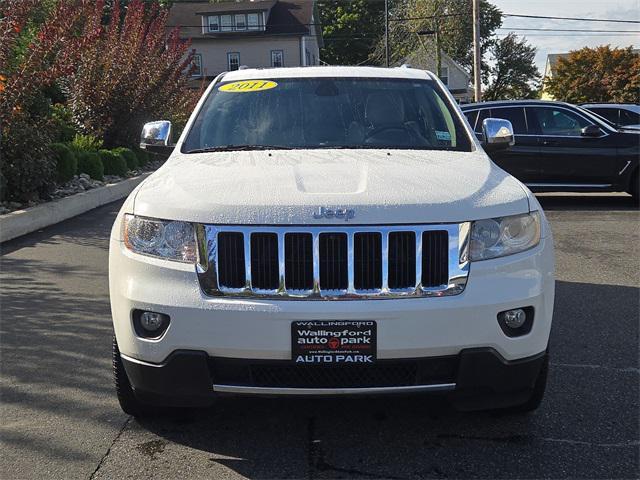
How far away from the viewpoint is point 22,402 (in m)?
4.05

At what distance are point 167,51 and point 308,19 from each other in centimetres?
3545

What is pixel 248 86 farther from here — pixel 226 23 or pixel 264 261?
pixel 226 23

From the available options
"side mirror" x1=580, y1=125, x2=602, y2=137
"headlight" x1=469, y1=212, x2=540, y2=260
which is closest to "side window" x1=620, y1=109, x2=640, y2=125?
"side mirror" x1=580, y1=125, x2=602, y2=137

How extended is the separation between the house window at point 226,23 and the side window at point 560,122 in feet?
148

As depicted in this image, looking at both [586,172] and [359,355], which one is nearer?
[359,355]

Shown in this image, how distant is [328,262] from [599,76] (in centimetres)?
5515

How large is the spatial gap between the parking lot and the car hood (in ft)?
3.04

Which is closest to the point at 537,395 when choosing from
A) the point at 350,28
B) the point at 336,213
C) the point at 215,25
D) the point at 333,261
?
the point at 333,261

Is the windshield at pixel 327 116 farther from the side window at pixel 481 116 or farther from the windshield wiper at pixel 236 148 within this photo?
the side window at pixel 481 116

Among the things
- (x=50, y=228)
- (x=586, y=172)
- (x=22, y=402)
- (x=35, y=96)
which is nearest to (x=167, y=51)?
(x=35, y=96)

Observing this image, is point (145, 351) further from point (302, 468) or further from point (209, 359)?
point (302, 468)

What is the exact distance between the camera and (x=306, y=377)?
10.3 feet

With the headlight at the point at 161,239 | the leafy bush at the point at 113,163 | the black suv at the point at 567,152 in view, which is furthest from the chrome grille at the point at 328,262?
the leafy bush at the point at 113,163

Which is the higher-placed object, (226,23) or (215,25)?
(226,23)
